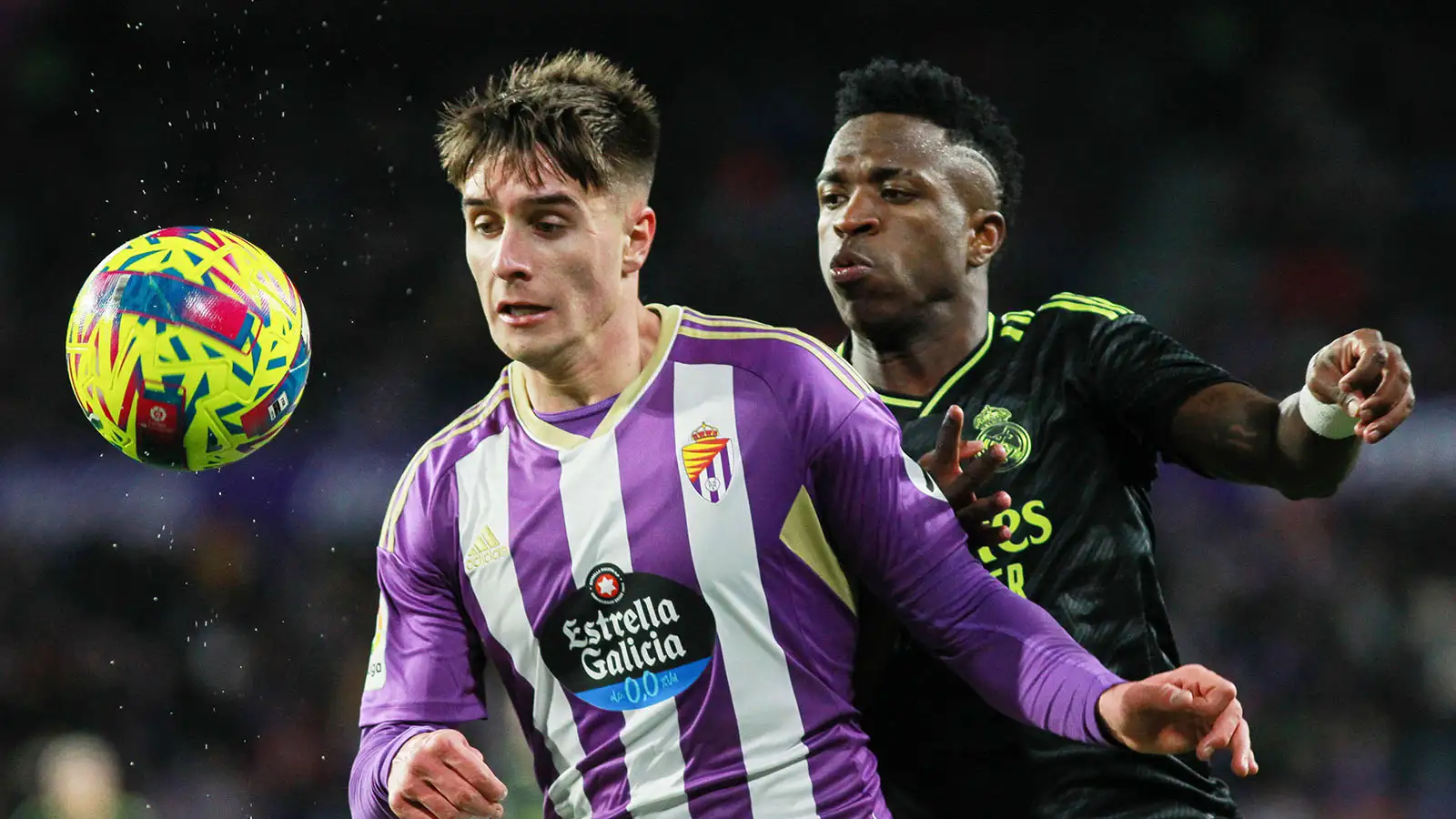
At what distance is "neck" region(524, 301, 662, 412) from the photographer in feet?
10.1

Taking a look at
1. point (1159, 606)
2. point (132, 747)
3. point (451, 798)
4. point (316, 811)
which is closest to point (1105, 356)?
point (1159, 606)

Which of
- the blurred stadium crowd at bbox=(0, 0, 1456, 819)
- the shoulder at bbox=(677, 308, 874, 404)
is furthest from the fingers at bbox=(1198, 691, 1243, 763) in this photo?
the blurred stadium crowd at bbox=(0, 0, 1456, 819)

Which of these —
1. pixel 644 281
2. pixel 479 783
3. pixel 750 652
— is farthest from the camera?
pixel 644 281

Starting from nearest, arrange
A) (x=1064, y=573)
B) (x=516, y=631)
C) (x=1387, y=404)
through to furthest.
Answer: (x=1387, y=404) → (x=516, y=631) → (x=1064, y=573)

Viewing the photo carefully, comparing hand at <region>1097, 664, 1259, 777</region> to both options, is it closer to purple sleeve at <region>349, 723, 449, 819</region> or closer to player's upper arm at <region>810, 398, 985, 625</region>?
player's upper arm at <region>810, 398, 985, 625</region>

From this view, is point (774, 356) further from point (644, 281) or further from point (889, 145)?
point (644, 281)

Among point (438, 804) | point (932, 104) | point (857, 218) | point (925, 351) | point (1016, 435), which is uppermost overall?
point (932, 104)

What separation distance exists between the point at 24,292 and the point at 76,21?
2632 millimetres

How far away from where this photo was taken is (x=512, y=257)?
2959mm

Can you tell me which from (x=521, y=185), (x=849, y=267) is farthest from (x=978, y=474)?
(x=521, y=185)

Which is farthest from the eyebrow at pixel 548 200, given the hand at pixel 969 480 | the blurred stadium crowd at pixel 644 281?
the blurred stadium crowd at pixel 644 281

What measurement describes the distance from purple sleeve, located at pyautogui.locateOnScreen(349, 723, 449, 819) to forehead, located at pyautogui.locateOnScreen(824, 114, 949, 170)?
1650 millimetres

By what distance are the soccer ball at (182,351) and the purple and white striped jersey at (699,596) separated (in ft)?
1.43

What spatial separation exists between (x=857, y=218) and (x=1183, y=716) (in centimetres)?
155
